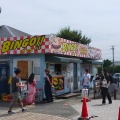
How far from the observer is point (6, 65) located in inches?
621

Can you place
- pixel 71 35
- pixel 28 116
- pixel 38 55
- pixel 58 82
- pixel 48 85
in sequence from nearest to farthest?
pixel 28 116 → pixel 48 85 → pixel 38 55 → pixel 58 82 → pixel 71 35

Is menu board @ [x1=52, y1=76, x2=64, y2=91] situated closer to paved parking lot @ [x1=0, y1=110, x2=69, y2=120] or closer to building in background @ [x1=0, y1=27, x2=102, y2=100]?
building in background @ [x1=0, y1=27, x2=102, y2=100]

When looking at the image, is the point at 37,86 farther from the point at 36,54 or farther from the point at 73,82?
the point at 73,82

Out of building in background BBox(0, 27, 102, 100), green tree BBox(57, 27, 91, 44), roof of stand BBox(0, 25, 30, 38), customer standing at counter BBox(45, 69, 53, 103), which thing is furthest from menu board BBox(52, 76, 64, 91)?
green tree BBox(57, 27, 91, 44)

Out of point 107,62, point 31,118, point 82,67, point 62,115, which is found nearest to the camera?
point 31,118

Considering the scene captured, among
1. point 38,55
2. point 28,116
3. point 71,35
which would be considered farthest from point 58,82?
point 71,35

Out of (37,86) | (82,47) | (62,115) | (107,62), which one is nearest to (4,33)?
(82,47)

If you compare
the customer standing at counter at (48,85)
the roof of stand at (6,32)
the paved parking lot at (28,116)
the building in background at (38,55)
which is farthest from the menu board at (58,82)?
the roof of stand at (6,32)

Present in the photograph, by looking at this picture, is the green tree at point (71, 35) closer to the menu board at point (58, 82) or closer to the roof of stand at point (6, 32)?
the roof of stand at point (6, 32)

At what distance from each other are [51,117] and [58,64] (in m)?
7.56

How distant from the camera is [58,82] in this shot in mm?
16453

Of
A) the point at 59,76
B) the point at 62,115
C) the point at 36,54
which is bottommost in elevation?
the point at 62,115

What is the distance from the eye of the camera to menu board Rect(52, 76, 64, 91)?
15982 millimetres

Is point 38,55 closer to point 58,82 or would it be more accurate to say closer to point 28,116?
point 58,82
